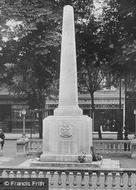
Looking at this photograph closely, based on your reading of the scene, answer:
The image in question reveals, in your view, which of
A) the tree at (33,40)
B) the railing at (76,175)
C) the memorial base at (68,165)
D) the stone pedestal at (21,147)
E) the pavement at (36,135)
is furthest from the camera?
the pavement at (36,135)

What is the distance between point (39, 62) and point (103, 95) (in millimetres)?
27011

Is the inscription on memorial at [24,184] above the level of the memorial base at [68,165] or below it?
above

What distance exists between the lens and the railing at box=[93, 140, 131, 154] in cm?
3266

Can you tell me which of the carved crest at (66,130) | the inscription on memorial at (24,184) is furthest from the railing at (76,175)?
the carved crest at (66,130)

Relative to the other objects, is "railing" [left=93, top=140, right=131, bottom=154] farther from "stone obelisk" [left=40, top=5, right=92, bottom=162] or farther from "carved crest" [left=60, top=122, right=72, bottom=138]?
"carved crest" [left=60, top=122, right=72, bottom=138]

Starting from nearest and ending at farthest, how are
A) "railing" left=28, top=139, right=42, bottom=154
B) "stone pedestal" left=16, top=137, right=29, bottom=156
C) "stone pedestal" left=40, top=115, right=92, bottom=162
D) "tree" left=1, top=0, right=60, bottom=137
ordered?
"stone pedestal" left=40, top=115, right=92, bottom=162
"stone pedestal" left=16, top=137, right=29, bottom=156
"railing" left=28, top=139, right=42, bottom=154
"tree" left=1, top=0, right=60, bottom=137

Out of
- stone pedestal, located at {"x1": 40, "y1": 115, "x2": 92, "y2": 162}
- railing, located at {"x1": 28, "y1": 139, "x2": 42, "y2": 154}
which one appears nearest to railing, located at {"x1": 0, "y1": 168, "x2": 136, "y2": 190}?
stone pedestal, located at {"x1": 40, "y1": 115, "x2": 92, "y2": 162}

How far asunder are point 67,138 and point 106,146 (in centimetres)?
1022

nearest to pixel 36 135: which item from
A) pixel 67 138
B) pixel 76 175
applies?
pixel 67 138

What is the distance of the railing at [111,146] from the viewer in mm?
32656

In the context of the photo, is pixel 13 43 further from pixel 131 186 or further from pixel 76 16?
pixel 131 186

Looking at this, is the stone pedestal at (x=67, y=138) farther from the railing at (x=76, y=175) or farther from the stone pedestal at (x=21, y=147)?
the stone pedestal at (x=21, y=147)

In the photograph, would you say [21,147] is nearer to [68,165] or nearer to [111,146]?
[111,146]

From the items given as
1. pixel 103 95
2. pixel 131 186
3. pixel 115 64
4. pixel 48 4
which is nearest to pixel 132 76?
pixel 115 64
